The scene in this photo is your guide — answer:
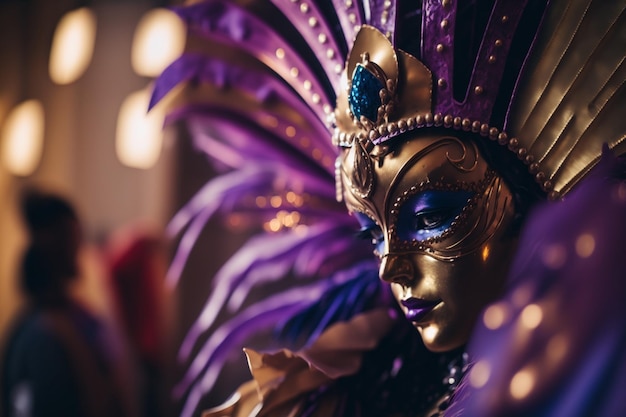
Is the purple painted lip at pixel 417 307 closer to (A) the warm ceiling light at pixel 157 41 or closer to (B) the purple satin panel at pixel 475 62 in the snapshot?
(B) the purple satin panel at pixel 475 62

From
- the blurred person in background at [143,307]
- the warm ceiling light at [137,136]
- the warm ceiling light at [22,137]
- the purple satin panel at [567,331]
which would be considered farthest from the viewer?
the warm ceiling light at [22,137]

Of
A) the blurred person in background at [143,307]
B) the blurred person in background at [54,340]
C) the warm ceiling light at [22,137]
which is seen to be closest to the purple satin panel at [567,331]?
the blurred person in background at [54,340]

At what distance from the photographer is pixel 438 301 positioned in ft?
2.53

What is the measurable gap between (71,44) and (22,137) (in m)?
0.42

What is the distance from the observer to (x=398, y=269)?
30.6 inches

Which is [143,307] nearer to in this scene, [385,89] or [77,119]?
[77,119]

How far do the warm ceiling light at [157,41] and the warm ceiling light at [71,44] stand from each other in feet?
0.60

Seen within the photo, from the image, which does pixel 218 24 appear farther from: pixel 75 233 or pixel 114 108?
pixel 114 108

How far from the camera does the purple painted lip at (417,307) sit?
30.5 inches

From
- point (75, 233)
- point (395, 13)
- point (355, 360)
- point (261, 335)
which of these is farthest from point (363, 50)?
point (261, 335)

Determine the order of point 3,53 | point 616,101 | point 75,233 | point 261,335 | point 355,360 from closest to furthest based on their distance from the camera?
point 616,101
point 355,360
point 75,233
point 261,335
point 3,53

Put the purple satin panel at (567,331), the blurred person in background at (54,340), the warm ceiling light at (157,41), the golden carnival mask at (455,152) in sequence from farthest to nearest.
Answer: the warm ceiling light at (157,41)
the blurred person in background at (54,340)
the golden carnival mask at (455,152)
the purple satin panel at (567,331)

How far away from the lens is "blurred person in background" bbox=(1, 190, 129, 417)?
61.8 inches

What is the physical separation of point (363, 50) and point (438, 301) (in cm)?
27
